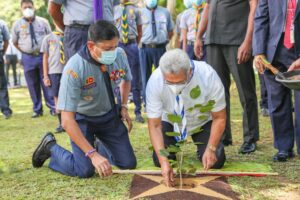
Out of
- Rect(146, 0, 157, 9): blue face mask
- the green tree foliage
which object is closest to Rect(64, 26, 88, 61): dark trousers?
Rect(146, 0, 157, 9): blue face mask

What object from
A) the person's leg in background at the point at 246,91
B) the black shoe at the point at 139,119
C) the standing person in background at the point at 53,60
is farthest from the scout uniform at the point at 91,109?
the standing person in background at the point at 53,60

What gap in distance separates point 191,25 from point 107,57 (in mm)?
4563

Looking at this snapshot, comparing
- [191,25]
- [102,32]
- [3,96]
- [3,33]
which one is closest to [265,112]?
[191,25]

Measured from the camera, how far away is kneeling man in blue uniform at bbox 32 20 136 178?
3699 millimetres

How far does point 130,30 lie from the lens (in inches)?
299

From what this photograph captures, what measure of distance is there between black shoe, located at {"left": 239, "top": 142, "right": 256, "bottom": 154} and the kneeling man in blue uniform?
3.56ft

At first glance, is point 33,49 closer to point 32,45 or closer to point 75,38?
point 32,45

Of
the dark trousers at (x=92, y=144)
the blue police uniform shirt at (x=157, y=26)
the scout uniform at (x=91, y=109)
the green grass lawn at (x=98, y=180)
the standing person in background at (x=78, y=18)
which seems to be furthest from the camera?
the blue police uniform shirt at (x=157, y=26)

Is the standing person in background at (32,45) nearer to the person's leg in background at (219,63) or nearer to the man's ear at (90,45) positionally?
the person's leg in background at (219,63)

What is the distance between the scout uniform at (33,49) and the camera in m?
8.20

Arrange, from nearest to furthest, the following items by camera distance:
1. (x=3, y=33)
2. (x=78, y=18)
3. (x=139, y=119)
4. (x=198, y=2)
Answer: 1. (x=78, y=18)
2. (x=139, y=119)
3. (x=198, y=2)
4. (x=3, y=33)

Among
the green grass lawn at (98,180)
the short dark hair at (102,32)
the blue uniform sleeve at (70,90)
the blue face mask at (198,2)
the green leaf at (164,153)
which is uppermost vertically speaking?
the blue face mask at (198,2)

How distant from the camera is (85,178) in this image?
389 cm

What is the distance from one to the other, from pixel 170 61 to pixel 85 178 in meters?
1.22
